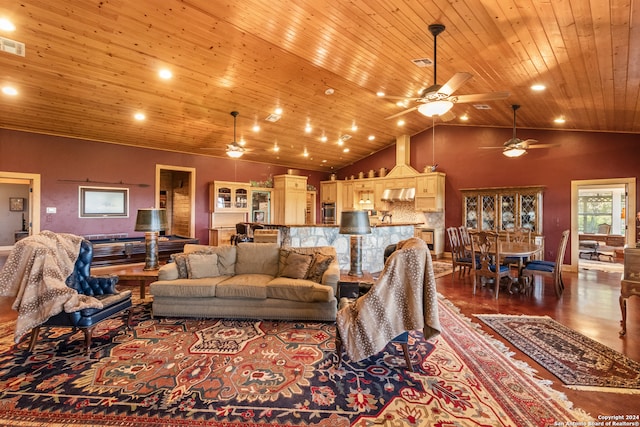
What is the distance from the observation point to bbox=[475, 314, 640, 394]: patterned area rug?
2.33 metres

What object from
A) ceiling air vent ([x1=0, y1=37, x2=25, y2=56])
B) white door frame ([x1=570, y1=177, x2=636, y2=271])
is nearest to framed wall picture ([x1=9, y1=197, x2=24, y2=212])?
ceiling air vent ([x1=0, y1=37, x2=25, y2=56])

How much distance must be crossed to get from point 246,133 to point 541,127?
6853 mm

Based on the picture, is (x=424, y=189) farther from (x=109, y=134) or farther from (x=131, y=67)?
→ (x=109, y=134)

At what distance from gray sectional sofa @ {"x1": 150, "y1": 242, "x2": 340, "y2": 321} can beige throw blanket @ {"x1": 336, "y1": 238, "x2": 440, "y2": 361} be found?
1.05 m

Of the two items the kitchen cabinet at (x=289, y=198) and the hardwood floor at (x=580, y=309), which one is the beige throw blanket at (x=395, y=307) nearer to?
the hardwood floor at (x=580, y=309)

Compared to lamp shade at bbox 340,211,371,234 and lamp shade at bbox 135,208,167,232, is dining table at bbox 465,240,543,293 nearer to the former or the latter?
lamp shade at bbox 340,211,371,234

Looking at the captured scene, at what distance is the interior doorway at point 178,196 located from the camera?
8.12m

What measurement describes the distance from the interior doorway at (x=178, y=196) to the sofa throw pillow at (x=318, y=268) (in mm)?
5295

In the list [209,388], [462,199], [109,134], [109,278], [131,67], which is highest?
[131,67]

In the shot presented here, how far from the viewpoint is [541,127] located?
7039 mm

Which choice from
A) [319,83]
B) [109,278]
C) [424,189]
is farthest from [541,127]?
[109,278]

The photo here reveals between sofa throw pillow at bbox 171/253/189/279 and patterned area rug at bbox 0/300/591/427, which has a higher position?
sofa throw pillow at bbox 171/253/189/279

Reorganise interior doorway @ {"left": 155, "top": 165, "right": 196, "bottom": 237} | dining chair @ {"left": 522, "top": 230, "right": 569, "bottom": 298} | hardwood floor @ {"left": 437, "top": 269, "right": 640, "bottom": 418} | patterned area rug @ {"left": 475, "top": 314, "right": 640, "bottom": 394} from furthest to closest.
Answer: interior doorway @ {"left": 155, "top": 165, "right": 196, "bottom": 237} < dining chair @ {"left": 522, "top": 230, "right": 569, "bottom": 298} < patterned area rug @ {"left": 475, "top": 314, "right": 640, "bottom": 394} < hardwood floor @ {"left": 437, "top": 269, "right": 640, "bottom": 418}

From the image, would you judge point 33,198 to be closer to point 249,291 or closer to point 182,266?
point 182,266
